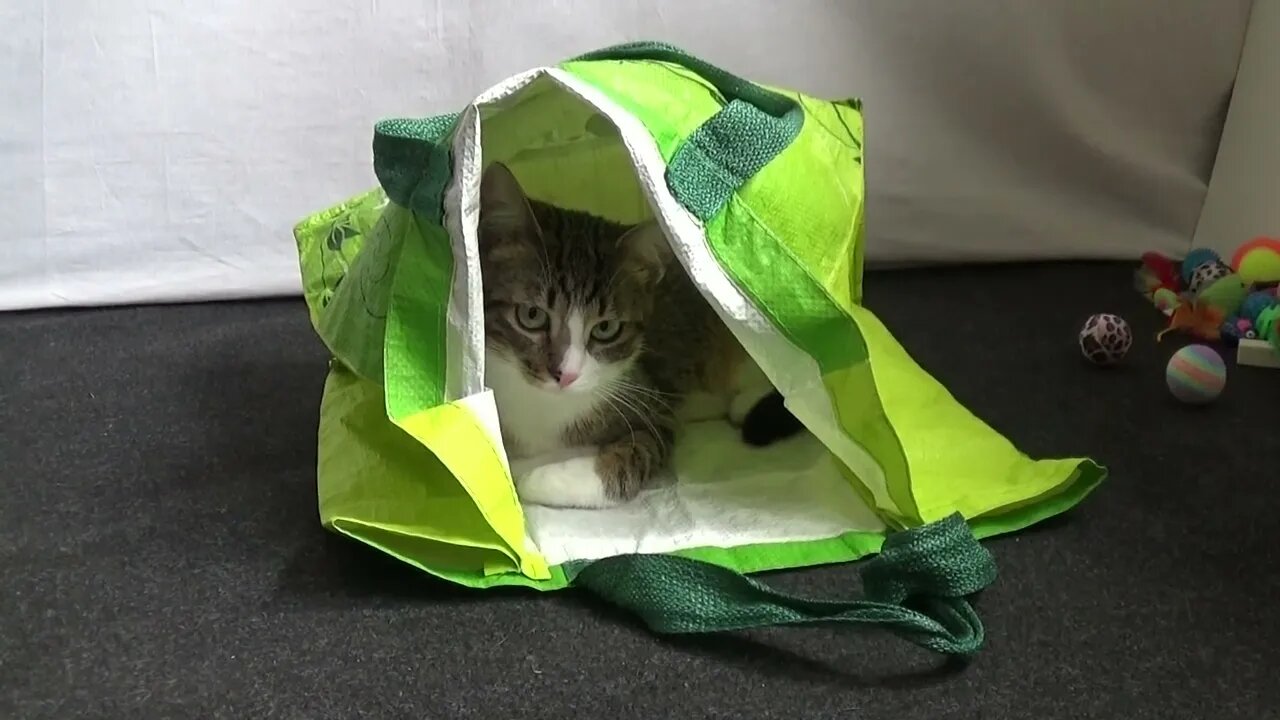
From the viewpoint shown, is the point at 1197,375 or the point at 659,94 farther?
the point at 1197,375

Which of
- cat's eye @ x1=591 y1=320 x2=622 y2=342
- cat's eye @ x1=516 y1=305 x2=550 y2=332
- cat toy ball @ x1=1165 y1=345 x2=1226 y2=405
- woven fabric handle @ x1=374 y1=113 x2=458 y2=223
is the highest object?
woven fabric handle @ x1=374 y1=113 x2=458 y2=223

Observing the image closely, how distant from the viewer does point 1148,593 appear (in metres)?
1.04

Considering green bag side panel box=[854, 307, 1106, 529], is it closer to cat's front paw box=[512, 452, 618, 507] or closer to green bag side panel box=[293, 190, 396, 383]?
cat's front paw box=[512, 452, 618, 507]

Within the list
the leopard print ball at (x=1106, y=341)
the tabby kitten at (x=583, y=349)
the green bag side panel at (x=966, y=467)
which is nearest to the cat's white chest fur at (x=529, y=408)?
the tabby kitten at (x=583, y=349)

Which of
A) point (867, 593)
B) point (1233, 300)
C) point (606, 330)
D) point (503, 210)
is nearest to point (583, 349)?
point (606, 330)

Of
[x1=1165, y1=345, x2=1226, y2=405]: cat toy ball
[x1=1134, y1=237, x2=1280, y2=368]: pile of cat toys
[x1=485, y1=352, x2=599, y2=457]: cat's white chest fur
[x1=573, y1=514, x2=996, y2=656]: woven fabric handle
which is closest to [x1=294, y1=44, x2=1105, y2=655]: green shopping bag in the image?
[x1=573, y1=514, x2=996, y2=656]: woven fabric handle

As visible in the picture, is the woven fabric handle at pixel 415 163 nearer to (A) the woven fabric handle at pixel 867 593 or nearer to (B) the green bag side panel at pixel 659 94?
(B) the green bag side panel at pixel 659 94

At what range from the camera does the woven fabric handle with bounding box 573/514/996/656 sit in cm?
95

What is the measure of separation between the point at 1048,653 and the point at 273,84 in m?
1.37

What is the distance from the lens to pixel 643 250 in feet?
3.94

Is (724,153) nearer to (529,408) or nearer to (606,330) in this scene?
(606,330)

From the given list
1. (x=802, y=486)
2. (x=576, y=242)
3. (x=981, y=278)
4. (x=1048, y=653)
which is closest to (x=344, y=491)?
(x=576, y=242)

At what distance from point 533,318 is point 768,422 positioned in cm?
31

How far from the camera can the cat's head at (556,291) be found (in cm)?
→ 114
